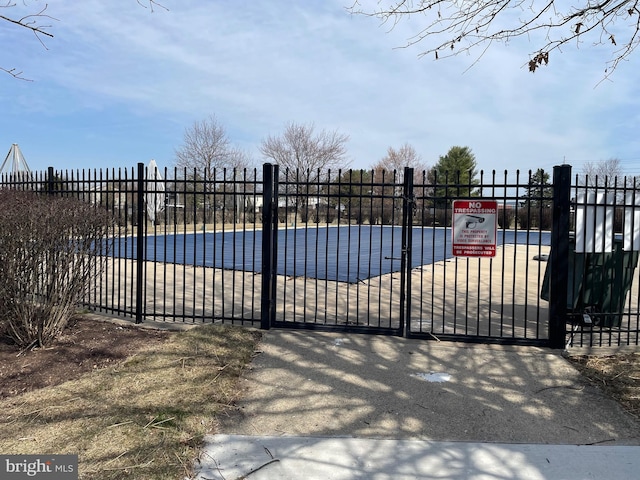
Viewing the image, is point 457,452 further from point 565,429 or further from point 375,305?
point 375,305

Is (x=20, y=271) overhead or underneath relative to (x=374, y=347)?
overhead

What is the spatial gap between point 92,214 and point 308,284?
533cm

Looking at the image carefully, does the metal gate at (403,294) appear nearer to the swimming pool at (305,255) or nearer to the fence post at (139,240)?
the swimming pool at (305,255)

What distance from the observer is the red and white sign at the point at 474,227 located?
5.45 m

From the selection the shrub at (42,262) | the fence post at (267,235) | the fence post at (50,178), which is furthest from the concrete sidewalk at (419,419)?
the fence post at (50,178)

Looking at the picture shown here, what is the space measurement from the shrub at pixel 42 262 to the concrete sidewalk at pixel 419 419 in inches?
89.4

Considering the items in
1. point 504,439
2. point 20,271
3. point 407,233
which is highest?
point 407,233

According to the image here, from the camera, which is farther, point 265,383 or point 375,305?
point 375,305

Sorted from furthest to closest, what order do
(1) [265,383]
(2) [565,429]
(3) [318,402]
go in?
(1) [265,383]
(3) [318,402]
(2) [565,429]

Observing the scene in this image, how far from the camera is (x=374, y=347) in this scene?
5.39 m

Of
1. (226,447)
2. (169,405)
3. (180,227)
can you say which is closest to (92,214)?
(169,405)

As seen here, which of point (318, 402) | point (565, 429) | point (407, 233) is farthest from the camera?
point (407, 233)

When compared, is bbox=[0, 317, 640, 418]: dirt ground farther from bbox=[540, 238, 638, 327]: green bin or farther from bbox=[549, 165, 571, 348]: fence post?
bbox=[540, 238, 638, 327]: green bin

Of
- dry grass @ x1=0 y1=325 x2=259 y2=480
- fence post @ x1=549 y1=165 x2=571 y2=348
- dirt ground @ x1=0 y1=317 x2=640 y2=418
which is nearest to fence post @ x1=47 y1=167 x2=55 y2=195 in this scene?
dirt ground @ x1=0 y1=317 x2=640 y2=418
